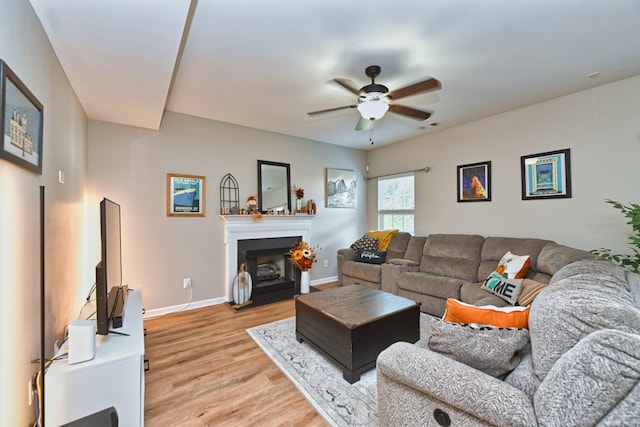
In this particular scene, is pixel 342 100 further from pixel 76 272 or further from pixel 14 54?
pixel 76 272

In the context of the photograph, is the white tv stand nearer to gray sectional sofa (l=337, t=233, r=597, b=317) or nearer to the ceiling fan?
the ceiling fan

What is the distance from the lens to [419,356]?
1.19 meters

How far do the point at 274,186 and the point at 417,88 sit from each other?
2688 millimetres

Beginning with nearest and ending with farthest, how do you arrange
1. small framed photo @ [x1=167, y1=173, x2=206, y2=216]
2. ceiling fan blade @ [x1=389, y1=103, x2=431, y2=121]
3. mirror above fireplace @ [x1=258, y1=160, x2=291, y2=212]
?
1. ceiling fan blade @ [x1=389, y1=103, x2=431, y2=121]
2. small framed photo @ [x1=167, y1=173, x2=206, y2=216]
3. mirror above fireplace @ [x1=258, y1=160, x2=291, y2=212]

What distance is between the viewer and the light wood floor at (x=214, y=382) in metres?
1.70

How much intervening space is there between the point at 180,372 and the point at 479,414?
2.15m

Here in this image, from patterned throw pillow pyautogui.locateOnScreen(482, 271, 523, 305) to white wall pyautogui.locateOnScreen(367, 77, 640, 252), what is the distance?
1.13 meters

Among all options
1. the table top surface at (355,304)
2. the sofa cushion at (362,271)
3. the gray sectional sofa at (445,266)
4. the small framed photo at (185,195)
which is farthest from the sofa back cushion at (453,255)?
the small framed photo at (185,195)

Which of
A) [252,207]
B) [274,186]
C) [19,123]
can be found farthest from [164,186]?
[19,123]

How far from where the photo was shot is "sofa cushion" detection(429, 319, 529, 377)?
1.13m

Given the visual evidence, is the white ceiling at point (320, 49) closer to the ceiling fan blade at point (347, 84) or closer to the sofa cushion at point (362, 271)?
the ceiling fan blade at point (347, 84)

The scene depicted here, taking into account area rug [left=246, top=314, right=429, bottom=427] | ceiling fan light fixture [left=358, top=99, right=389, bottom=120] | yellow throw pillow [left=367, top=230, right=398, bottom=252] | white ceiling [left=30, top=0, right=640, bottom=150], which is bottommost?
area rug [left=246, top=314, right=429, bottom=427]

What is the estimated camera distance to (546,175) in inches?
126

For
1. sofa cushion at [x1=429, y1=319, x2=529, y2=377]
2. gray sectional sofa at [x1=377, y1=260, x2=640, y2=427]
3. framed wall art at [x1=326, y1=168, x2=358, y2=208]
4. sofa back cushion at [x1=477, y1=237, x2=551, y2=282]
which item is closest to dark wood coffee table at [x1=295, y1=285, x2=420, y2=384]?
gray sectional sofa at [x1=377, y1=260, x2=640, y2=427]
